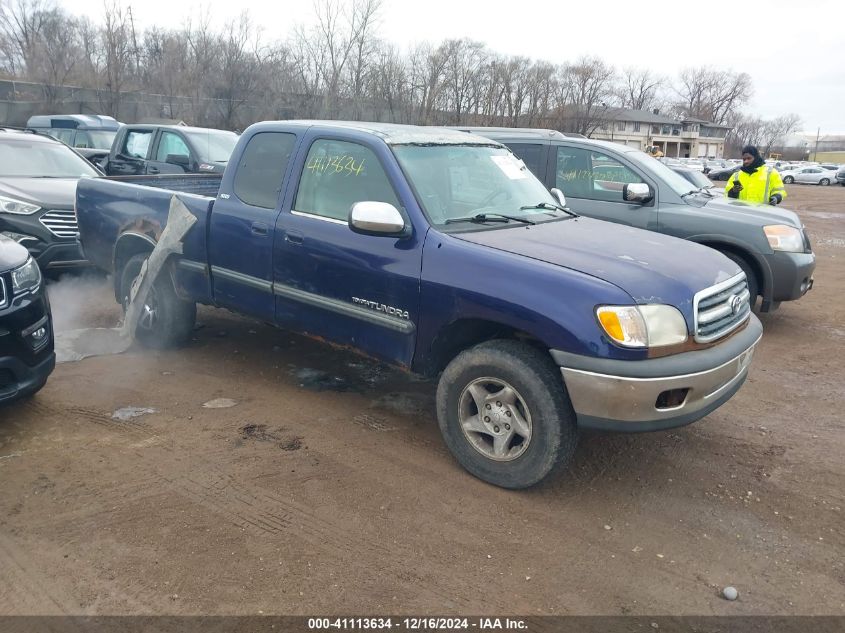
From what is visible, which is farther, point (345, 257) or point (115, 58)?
point (115, 58)

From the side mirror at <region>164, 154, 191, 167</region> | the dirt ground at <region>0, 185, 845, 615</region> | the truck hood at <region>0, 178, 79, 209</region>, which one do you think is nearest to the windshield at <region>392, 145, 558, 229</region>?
the dirt ground at <region>0, 185, 845, 615</region>

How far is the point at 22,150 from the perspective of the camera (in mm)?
8414

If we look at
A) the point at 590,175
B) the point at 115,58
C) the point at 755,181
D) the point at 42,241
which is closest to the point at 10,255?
the point at 42,241

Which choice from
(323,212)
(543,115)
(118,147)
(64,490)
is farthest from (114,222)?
(543,115)

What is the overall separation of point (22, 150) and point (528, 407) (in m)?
7.87

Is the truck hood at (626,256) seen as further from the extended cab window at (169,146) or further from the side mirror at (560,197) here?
the extended cab window at (169,146)

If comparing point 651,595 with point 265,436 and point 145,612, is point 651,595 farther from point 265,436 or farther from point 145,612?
point 265,436

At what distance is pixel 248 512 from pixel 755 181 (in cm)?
853

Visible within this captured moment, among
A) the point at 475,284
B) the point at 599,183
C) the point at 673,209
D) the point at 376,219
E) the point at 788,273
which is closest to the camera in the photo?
the point at 475,284

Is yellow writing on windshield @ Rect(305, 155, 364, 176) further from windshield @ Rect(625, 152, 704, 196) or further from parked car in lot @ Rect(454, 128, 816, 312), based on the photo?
windshield @ Rect(625, 152, 704, 196)

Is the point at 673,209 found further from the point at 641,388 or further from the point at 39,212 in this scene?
the point at 39,212

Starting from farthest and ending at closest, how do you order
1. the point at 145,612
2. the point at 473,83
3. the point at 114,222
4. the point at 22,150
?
the point at 473,83 < the point at 22,150 < the point at 114,222 < the point at 145,612

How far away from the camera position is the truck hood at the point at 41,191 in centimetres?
729

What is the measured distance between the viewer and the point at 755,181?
9.26m
